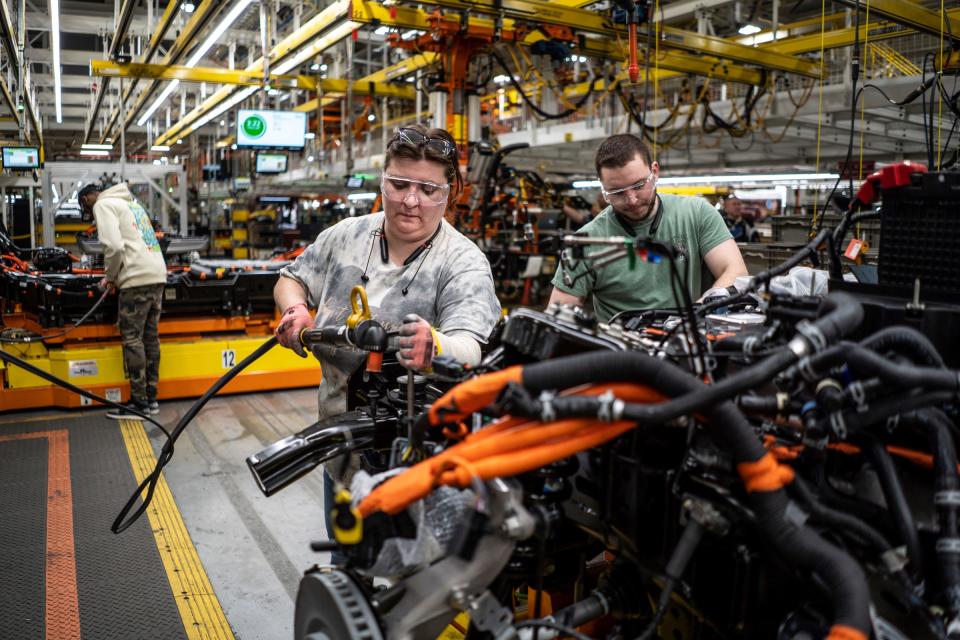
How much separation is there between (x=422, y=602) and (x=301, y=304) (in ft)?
3.95

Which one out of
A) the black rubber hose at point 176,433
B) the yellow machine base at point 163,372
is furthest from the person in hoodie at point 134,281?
the black rubber hose at point 176,433

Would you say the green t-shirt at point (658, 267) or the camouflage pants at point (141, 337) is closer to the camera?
the green t-shirt at point (658, 267)

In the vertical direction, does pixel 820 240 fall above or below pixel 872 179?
below

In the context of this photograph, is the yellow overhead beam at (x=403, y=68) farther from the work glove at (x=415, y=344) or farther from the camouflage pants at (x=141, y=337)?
the work glove at (x=415, y=344)

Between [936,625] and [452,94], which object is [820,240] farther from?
[452,94]

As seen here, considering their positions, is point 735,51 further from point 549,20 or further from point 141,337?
point 141,337

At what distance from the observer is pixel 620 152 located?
2828mm

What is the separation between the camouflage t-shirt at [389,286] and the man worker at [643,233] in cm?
72

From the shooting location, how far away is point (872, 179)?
60.1 inches

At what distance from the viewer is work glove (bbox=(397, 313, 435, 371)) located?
159 cm

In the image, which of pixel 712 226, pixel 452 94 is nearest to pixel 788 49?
pixel 452 94

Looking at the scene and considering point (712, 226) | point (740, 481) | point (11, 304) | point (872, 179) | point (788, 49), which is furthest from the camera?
point (788, 49)

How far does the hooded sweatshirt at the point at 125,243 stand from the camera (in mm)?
5477

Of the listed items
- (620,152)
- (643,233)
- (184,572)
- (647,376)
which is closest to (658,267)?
(643,233)
